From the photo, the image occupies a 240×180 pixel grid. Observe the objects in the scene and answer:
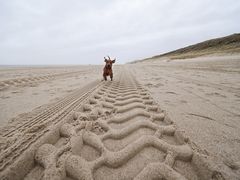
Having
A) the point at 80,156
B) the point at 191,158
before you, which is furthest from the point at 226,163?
the point at 80,156

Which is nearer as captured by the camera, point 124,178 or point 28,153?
point 124,178

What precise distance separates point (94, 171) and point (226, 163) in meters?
0.91

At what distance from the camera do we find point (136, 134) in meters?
1.42

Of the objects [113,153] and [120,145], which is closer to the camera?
[113,153]

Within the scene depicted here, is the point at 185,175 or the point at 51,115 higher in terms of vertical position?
Answer: the point at 51,115

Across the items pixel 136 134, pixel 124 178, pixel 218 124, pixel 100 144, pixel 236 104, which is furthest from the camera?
pixel 236 104

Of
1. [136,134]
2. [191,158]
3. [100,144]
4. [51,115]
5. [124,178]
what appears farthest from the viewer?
[51,115]

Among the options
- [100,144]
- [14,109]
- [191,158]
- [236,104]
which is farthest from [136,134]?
[14,109]

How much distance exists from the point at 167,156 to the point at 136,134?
39 cm

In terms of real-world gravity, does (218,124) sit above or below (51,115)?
below

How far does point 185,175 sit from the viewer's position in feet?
3.12

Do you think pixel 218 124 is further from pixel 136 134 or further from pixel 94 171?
pixel 94 171

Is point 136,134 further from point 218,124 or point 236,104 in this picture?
point 236,104

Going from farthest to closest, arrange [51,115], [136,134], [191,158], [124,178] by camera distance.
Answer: [51,115], [136,134], [191,158], [124,178]
